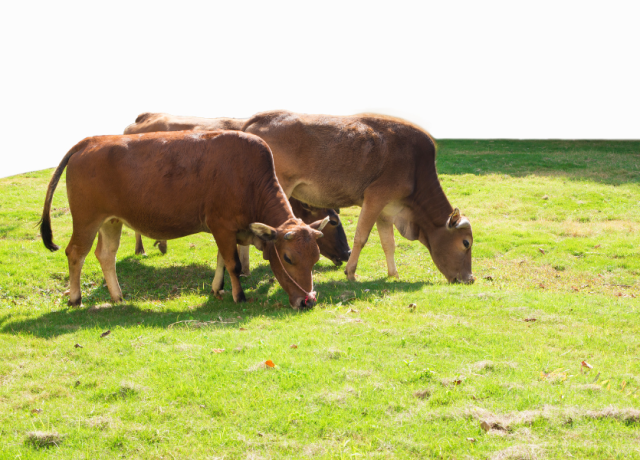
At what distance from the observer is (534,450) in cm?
545

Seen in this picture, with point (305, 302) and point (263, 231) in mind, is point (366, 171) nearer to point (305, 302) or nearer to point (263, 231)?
point (263, 231)

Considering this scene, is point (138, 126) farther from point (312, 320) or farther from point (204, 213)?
point (312, 320)

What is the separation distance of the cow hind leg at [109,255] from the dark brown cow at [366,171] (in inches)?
148

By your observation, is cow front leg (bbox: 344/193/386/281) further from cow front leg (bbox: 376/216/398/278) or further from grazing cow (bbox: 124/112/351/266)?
grazing cow (bbox: 124/112/351/266)

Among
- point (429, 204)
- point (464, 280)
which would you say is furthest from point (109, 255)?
point (464, 280)

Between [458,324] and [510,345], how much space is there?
40.1 inches

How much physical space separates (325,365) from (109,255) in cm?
641

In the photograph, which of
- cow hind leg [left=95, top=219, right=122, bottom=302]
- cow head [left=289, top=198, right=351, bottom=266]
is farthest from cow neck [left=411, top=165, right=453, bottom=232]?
cow hind leg [left=95, top=219, right=122, bottom=302]

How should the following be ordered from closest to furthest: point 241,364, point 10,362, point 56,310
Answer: point 241,364 → point 10,362 → point 56,310

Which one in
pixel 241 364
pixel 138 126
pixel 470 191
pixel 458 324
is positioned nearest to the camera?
pixel 241 364

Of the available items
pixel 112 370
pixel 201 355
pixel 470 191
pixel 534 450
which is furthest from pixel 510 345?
pixel 470 191

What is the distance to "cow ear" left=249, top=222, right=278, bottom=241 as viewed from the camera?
33.1 ft

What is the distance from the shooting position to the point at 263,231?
10164mm

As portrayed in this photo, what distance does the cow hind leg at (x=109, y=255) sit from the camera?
1180 centimetres
